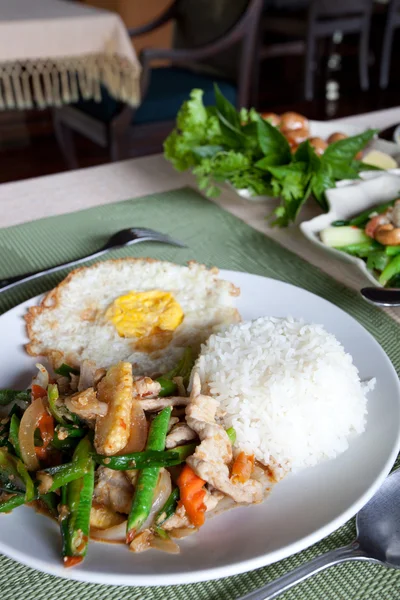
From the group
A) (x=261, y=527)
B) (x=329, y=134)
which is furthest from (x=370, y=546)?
(x=329, y=134)

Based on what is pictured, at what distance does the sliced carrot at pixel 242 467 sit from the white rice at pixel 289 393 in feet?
0.10

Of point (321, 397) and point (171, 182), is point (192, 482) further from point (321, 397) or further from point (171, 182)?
point (171, 182)

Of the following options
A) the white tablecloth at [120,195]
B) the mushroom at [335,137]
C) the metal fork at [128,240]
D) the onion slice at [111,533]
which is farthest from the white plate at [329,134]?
the onion slice at [111,533]

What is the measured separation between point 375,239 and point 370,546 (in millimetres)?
989

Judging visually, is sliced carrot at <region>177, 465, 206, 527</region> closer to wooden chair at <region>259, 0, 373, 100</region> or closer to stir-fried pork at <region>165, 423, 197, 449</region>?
stir-fried pork at <region>165, 423, 197, 449</region>

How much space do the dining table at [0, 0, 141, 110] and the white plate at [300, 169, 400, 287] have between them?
2.81 meters

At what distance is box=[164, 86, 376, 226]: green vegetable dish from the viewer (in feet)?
6.29

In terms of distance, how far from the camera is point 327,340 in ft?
3.94

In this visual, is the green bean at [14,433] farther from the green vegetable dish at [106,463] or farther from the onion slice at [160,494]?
the onion slice at [160,494]

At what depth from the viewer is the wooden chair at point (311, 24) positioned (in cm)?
716

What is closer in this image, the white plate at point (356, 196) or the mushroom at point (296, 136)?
the white plate at point (356, 196)

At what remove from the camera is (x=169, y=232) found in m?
1.95

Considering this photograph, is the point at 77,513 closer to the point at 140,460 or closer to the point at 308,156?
the point at 140,460

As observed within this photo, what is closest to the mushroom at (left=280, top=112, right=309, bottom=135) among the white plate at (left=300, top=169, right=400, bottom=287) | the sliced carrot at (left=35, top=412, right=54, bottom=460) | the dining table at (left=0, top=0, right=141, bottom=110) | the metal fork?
the white plate at (left=300, top=169, right=400, bottom=287)
